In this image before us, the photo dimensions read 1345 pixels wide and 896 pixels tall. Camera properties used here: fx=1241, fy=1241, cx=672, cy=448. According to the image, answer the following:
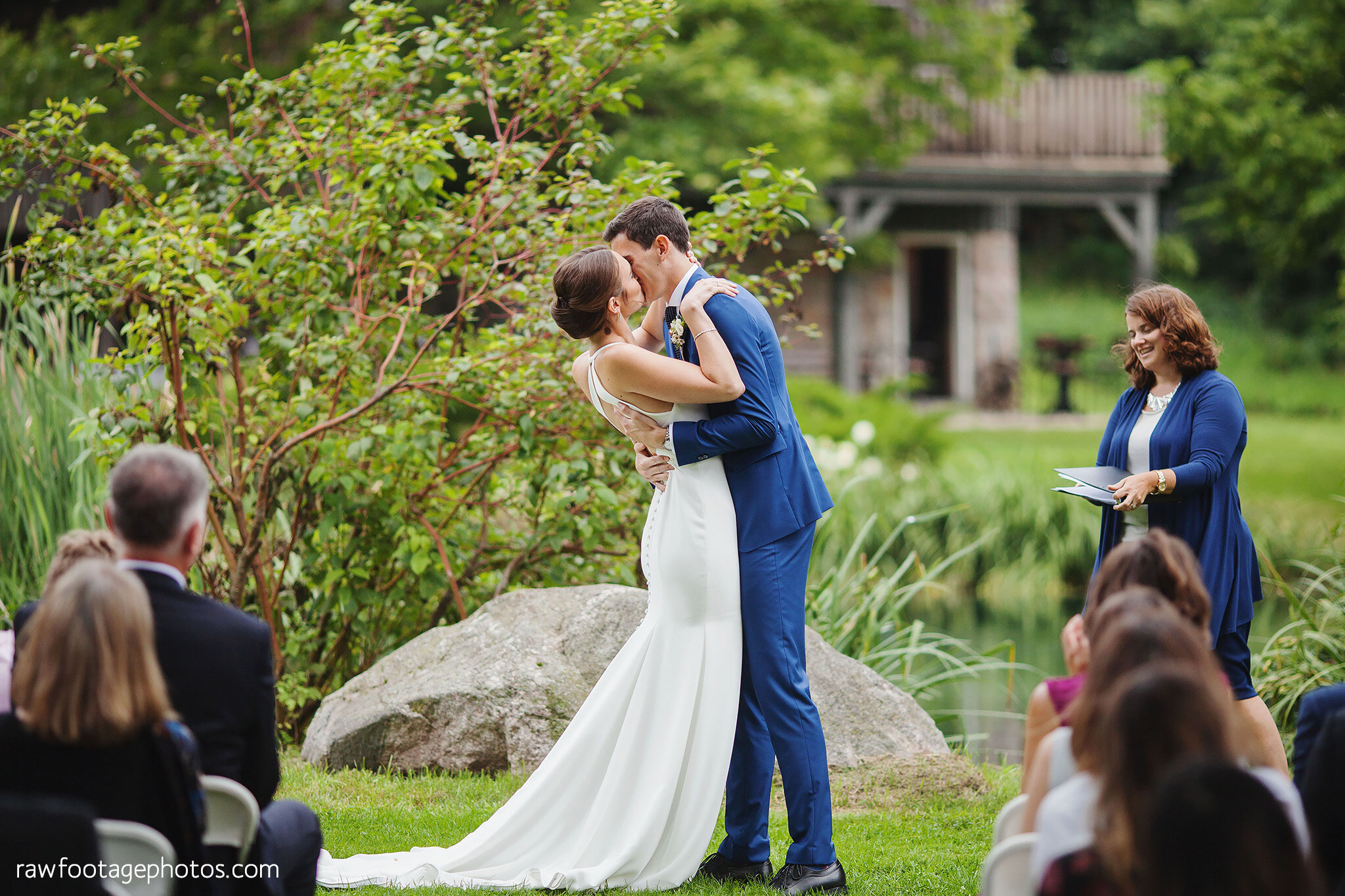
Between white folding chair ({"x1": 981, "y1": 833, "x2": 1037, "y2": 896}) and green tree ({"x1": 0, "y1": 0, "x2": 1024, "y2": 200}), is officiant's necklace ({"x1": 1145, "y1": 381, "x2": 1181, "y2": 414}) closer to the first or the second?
white folding chair ({"x1": 981, "y1": 833, "x2": 1037, "y2": 896})

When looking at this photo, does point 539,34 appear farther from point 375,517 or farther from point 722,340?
point 722,340

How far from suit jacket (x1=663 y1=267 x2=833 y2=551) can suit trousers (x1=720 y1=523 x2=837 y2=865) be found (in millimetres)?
73

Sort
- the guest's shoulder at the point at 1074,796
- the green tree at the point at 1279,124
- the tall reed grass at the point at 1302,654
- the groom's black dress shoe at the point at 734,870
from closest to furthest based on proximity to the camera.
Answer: the guest's shoulder at the point at 1074,796 → the groom's black dress shoe at the point at 734,870 → the tall reed grass at the point at 1302,654 → the green tree at the point at 1279,124

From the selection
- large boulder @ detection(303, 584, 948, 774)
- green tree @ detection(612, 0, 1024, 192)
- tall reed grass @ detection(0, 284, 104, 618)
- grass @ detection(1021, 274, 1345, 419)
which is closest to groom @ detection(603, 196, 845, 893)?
large boulder @ detection(303, 584, 948, 774)

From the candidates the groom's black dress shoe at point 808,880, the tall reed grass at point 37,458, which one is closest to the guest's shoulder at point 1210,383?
the groom's black dress shoe at point 808,880

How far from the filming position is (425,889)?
349 cm

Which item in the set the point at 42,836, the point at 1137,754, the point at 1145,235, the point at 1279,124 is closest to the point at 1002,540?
the point at 1279,124

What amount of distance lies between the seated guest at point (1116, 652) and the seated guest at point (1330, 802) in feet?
1.06

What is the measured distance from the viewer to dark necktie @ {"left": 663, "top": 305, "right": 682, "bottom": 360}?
364 cm

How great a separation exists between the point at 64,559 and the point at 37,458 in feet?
11.7

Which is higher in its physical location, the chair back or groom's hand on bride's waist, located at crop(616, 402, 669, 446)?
groom's hand on bride's waist, located at crop(616, 402, 669, 446)

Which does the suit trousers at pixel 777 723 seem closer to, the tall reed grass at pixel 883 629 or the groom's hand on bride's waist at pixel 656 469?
the groom's hand on bride's waist at pixel 656 469

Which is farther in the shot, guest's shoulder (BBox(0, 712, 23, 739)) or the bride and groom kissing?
the bride and groom kissing

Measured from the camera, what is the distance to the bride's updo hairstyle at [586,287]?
3.50m
